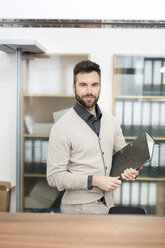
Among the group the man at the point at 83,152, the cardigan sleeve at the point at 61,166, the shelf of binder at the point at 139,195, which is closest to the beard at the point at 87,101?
the man at the point at 83,152

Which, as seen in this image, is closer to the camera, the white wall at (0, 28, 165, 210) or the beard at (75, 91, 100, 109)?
the beard at (75, 91, 100, 109)

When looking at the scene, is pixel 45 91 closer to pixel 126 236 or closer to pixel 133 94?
pixel 133 94

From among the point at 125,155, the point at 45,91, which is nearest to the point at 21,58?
the point at 45,91

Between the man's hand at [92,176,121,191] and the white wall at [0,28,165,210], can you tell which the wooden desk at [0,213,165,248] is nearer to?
the man's hand at [92,176,121,191]

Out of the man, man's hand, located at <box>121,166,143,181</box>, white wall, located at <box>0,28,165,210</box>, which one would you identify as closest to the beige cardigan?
the man

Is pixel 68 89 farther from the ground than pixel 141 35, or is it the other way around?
pixel 141 35

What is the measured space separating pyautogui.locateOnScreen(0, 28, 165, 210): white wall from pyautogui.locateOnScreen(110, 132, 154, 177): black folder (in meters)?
1.00

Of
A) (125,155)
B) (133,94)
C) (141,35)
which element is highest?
(141,35)

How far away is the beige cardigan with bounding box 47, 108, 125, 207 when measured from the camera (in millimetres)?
1283

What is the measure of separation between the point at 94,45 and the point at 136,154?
136 cm

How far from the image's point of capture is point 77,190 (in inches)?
52.0
